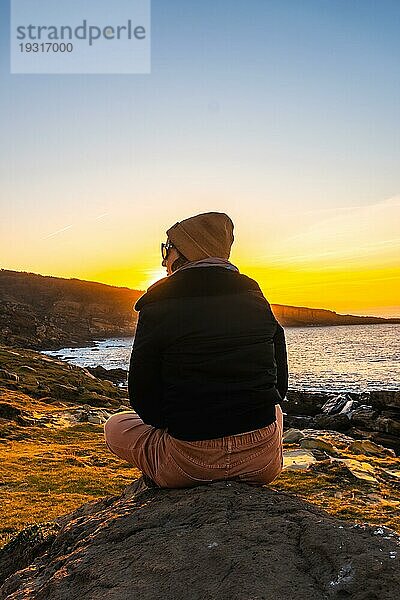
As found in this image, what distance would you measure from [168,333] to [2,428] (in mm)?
13687

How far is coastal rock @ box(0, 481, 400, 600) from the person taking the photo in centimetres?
286

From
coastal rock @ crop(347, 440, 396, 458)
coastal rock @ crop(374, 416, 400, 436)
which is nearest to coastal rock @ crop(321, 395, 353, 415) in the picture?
coastal rock @ crop(374, 416, 400, 436)

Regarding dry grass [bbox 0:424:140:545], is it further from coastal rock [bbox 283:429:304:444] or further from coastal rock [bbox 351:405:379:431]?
coastal rock [bbox 351:405:379:431]

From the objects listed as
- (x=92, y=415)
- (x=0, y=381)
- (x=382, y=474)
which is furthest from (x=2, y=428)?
(x=382, y=474)

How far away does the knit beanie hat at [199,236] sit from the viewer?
169 inches

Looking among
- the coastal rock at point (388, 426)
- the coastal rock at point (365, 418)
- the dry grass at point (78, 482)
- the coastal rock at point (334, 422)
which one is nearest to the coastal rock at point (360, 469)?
the dry grass at point (78, 482)

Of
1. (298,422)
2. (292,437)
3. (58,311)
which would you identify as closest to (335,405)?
(298,422)

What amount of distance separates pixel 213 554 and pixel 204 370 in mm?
1210

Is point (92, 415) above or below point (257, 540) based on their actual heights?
below

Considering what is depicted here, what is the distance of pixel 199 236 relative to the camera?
4.30m

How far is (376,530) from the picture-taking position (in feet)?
11.4

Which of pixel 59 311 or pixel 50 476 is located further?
pixel 59 311

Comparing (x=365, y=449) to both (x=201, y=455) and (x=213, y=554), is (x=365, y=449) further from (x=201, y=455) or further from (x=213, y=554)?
(x=213, y=554)

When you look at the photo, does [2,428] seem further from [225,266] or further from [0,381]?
[225,266]
